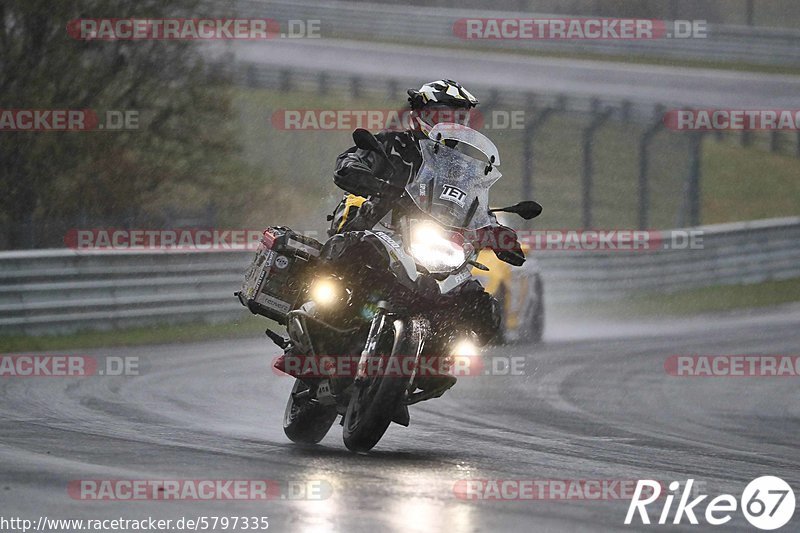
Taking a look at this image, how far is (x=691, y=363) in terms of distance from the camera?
1661 cm

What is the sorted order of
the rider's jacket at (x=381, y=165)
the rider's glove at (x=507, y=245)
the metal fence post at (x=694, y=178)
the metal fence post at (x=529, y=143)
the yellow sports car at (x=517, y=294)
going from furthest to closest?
the metal fence post at (x=694, y=178), the metal fence post at (x=529, y=143), the yellow sports car at (x=517, y=294), the rider's glove at (x=507, y=245), the rider's jacket at (x=381, y=165)

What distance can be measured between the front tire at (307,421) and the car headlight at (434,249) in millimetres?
1440

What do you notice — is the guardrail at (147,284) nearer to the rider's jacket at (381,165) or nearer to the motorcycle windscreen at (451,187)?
the rider's jacket at (381,165)

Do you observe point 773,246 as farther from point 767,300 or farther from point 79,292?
point 79,292

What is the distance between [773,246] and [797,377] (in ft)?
34.7

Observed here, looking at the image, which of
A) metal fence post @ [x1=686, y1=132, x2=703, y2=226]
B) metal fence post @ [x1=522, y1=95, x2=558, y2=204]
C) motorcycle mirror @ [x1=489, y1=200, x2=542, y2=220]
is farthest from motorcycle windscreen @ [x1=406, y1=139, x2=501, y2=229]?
metal fence post @ [x1=686, y1=132, x2=703, y2=226]

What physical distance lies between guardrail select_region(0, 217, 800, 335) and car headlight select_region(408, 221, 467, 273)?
871 centimetres

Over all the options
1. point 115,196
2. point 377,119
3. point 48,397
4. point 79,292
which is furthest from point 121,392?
point 377,119

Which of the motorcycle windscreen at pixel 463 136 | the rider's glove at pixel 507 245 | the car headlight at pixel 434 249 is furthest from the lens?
the rider's glove at pixel 507 245

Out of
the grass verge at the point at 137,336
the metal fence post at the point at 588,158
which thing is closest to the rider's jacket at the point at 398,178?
the grass verge at the point at 137,336

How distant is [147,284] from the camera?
1756cm

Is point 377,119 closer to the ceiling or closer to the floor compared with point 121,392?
closer to the ceiling

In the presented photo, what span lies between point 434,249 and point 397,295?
1.09 feet

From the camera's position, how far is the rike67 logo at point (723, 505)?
6816mm
